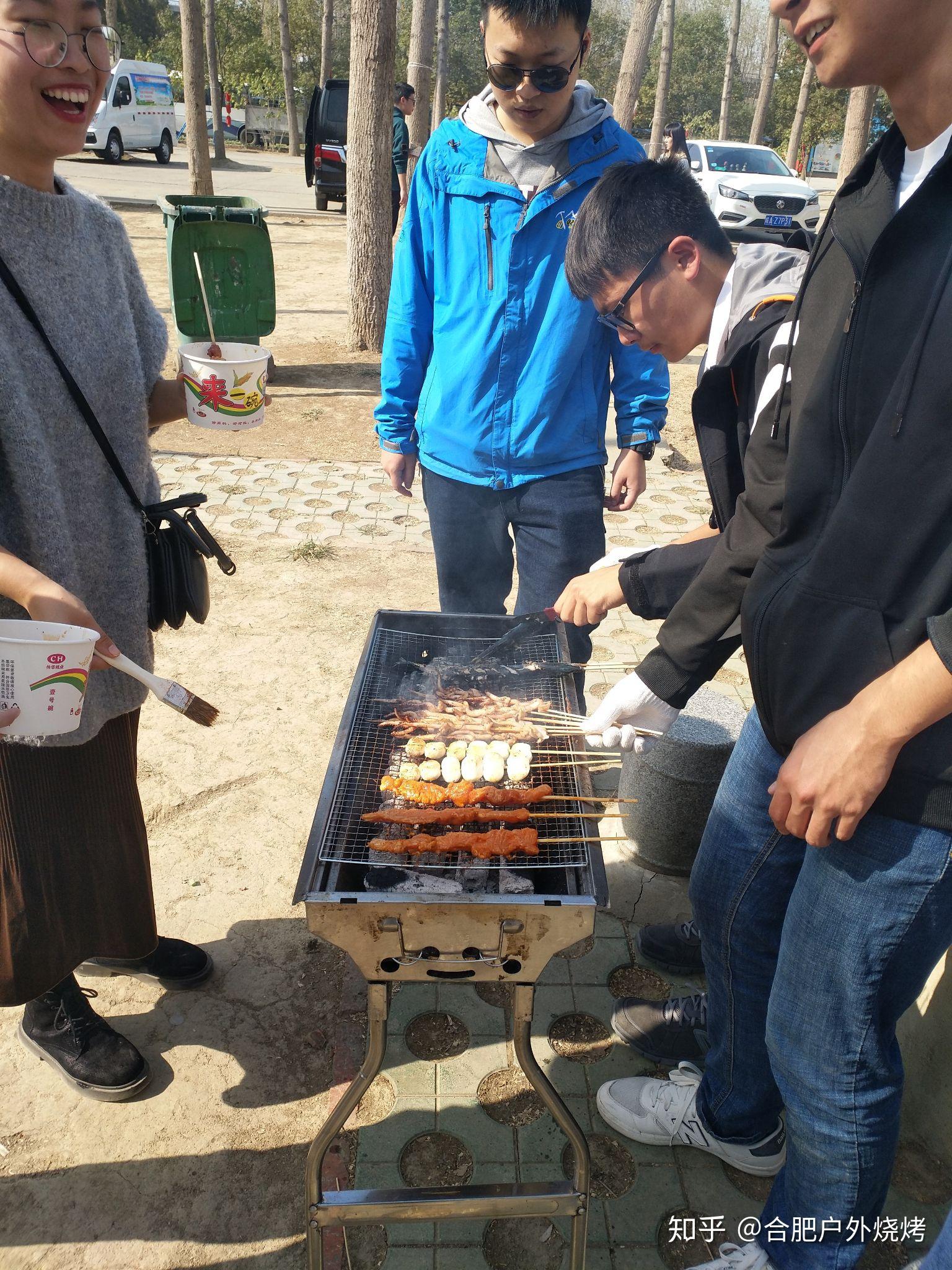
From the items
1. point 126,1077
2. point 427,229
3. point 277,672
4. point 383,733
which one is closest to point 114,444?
point 383,733

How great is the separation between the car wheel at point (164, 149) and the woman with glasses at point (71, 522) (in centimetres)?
3274

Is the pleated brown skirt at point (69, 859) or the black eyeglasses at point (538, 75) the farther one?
the black eyeglasses at point (538, 75)

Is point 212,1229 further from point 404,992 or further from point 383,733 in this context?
point 383,733

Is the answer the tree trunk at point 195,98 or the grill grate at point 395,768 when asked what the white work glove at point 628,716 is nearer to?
the grill grate at point 395,768

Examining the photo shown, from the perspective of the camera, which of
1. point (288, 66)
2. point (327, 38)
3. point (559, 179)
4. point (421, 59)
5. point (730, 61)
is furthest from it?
point (288, 66)

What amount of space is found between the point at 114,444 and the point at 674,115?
68.6 meters

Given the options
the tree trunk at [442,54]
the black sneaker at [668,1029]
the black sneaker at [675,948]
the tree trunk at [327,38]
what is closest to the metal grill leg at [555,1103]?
the black sneaker at [668,1029]

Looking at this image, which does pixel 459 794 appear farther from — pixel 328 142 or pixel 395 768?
pixel 328 142

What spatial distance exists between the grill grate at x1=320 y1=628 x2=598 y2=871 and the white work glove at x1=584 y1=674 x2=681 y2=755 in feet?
0.46

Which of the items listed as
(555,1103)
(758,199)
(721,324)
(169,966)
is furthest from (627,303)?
(758,199)

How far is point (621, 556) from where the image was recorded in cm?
276

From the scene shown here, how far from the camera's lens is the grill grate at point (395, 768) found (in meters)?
2.18

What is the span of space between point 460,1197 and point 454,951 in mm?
660

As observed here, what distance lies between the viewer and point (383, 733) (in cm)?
265
